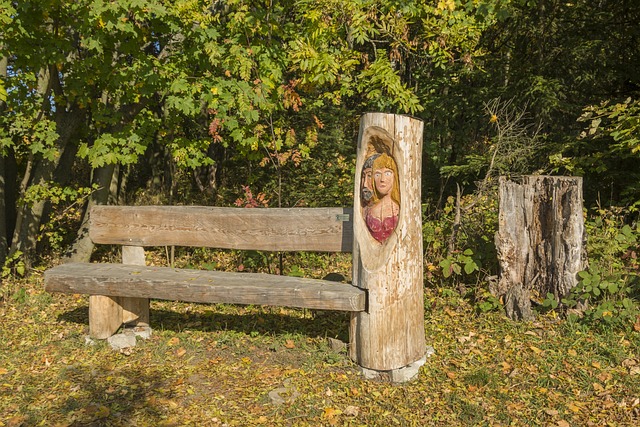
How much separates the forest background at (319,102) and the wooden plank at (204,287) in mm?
1504

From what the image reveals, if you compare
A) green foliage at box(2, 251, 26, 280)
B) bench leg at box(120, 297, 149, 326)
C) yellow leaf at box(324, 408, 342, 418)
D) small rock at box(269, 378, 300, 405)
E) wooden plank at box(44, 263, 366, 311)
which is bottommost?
yellow leaf at box(324, 408, 342, 418)

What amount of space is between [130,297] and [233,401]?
61.6 inches

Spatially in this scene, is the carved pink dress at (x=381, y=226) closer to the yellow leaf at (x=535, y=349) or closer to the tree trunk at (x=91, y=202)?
the yellow leaf at (x=535, y=349)

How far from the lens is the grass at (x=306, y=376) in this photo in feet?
12.0

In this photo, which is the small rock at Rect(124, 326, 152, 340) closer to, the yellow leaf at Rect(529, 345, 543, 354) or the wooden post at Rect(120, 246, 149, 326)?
the wooden post at Rect(120, 246, 149, 326)

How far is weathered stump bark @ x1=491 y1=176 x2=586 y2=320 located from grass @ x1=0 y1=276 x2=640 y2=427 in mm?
341

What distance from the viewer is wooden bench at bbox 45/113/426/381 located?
4039 mm

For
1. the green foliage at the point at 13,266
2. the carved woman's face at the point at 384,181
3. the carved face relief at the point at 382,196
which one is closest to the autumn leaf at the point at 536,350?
the carved face relief at the point at 382,196

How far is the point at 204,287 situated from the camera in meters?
4.39

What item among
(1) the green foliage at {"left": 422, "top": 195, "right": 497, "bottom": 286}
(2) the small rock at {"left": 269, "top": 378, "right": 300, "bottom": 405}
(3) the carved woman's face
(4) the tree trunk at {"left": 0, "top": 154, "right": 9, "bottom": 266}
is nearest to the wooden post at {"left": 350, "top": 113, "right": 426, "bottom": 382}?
(3) the carved woman's face

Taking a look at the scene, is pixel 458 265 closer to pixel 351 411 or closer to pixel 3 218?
pixel 351 411

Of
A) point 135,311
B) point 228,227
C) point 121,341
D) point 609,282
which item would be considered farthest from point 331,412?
point 609,282

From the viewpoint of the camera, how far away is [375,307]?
407cm

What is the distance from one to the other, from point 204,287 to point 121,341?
110 centimetres
